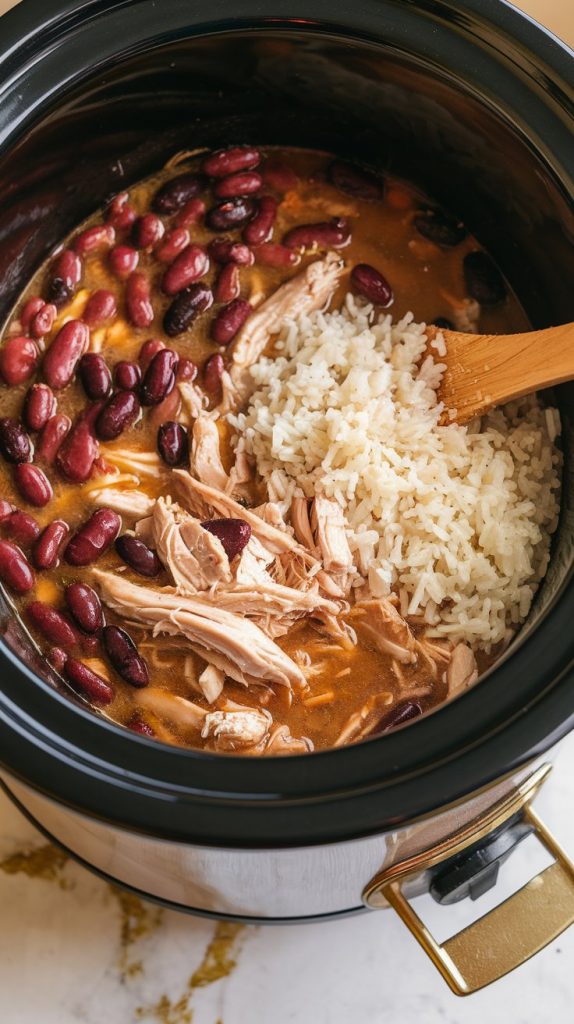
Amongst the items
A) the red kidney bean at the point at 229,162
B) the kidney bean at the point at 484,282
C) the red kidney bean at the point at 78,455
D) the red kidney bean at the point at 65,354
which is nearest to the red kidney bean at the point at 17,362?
the red kidney bean at the point at 65,354

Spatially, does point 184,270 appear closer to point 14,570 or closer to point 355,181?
point 355,181

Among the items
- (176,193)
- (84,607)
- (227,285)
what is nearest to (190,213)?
(176,193)

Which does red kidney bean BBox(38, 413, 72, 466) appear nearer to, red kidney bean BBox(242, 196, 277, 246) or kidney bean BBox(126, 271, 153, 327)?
kidney bean BBox(126, 271, 153, 327)

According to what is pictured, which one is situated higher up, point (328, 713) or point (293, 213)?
point (293, 213)

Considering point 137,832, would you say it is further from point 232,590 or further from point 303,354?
point 303,354

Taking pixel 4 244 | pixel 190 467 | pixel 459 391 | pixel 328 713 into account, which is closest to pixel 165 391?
pixel 190 467

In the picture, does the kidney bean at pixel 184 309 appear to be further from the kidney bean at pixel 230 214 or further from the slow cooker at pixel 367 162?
the slow cooker at pixel 367 162

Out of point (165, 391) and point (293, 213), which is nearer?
point (165, 391)
